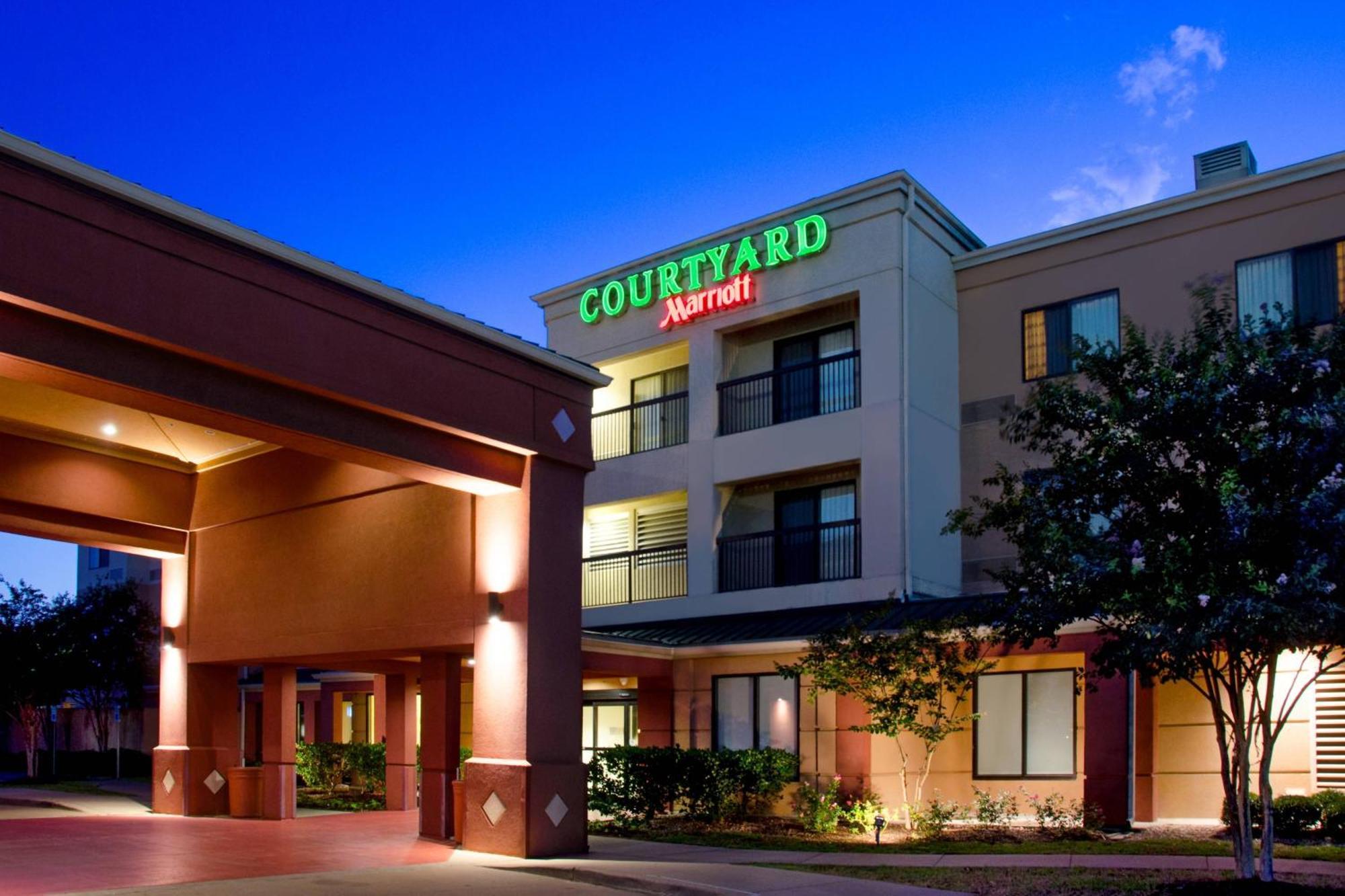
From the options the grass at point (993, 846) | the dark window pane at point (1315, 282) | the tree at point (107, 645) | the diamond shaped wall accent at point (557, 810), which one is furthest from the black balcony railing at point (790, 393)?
the tree at point (107, 645)

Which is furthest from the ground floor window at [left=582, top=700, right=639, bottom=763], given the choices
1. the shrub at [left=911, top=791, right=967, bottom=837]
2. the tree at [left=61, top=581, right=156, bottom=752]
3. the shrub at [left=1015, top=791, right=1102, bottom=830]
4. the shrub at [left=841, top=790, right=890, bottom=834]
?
the tree at [left=61, top=581, right=156, bottom=752]

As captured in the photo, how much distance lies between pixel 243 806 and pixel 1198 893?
57.2 ft

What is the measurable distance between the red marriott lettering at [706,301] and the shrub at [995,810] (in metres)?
12.5

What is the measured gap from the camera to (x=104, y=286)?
43.1 feet

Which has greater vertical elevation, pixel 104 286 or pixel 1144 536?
pixel 104 286

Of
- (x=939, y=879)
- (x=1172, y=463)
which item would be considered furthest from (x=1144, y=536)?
(x=939, y=879)

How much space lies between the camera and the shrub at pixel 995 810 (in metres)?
21.1

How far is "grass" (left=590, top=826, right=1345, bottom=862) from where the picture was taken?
1680cm

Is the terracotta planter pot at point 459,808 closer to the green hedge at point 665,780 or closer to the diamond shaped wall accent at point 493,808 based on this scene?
the diamond shaped wall accent at point 493,808

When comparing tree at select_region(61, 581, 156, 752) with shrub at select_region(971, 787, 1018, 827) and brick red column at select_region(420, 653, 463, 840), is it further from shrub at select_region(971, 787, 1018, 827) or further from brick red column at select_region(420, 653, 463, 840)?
shrub at select_region(971, 787, 1018, 827)

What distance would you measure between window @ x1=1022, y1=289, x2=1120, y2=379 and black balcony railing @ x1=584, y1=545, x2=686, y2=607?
9.22 meters

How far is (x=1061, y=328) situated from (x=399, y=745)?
1615cm

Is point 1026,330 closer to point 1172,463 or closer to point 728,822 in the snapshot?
point 728,822

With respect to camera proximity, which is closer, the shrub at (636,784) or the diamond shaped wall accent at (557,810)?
the diamond shaped wall accent at (557,810)
